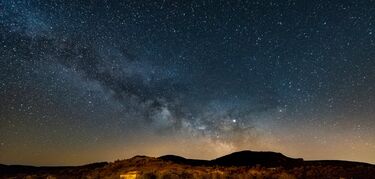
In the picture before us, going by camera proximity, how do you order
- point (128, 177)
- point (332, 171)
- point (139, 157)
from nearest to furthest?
1. point (128, 177)
2. point (332, 171)
3. point (139, 157)

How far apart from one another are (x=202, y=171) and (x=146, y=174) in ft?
16.6

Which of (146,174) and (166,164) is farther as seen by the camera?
(166,164)

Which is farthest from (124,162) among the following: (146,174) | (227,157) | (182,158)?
(227,157)

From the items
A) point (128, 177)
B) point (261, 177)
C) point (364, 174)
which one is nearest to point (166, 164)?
point (128, 177)

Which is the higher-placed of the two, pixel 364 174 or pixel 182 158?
pixel 182 158

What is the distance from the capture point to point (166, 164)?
4034 centimetres

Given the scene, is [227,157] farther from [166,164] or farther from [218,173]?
[218,173]

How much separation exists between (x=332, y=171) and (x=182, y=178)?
1316 cm

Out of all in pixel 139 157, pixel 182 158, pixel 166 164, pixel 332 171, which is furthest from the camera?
pixel 182 158

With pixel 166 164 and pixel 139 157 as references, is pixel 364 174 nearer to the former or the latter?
pixel 166 164

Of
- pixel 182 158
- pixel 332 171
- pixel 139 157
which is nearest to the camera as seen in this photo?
pixel 332 171

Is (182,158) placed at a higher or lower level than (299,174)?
higher

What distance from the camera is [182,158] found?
70.2 meters

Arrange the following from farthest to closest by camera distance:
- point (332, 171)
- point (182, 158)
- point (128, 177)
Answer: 1. point (182, 158)
2. point (332, 171)
3. point (128, 177)
